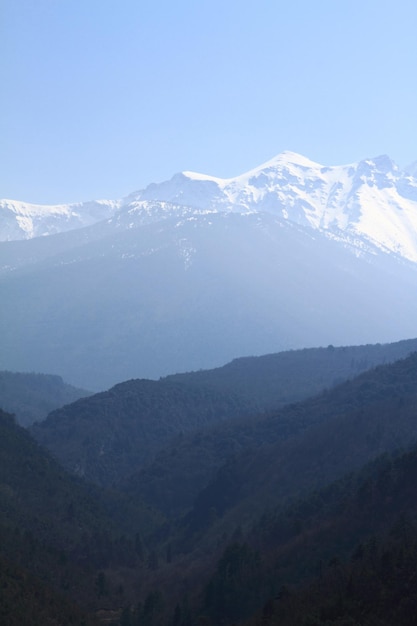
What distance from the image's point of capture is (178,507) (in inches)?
4363

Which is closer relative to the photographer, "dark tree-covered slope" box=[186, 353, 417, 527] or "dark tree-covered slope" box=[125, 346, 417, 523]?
"dark tree-covered slope" box=[186, 353, 417, 527]

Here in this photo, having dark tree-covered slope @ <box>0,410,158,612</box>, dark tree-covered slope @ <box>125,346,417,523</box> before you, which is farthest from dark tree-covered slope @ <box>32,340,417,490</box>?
dark tree-covered slope @ <box>0,410,158,612</box>

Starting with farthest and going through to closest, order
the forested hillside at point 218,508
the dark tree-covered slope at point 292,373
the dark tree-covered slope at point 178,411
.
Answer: the dark tree-covered slope at point 292,373, the dark tree-covered slope at point 178,411, the forested hillside at point 218,508

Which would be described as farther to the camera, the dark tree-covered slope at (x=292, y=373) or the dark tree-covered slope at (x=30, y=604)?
the dark tree-covered slope at (x=292, y=373)

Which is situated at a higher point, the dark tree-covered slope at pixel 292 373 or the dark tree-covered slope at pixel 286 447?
the dark tree-covered slope at pixel 292 373

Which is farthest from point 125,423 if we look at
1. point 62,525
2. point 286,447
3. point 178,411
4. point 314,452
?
point 62,525

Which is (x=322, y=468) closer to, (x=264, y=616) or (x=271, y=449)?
(x=271, y=449)

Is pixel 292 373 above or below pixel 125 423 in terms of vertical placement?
below

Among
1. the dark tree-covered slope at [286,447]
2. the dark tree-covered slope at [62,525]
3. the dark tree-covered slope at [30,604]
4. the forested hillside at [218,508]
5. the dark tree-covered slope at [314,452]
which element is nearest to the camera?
the dark tree-covered slope at [30,604]

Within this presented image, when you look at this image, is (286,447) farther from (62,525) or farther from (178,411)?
(178,411)

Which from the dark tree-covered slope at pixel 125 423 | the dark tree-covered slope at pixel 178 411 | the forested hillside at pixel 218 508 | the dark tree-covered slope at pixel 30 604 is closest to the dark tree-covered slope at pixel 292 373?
the dark tree-covered slope at pixel 178 411

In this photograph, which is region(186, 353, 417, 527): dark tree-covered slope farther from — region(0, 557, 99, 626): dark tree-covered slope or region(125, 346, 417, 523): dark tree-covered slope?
region(0, 557, 99, 626): dark tree-covered slope

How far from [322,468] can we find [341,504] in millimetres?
25814

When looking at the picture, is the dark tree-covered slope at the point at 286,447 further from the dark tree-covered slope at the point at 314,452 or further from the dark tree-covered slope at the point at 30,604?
the dark tree-covered slope at the point at 30,604
